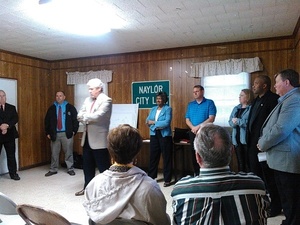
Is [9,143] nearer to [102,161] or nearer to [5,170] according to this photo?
[5,170]

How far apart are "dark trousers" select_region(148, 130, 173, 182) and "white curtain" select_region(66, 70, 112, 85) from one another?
1.88 m

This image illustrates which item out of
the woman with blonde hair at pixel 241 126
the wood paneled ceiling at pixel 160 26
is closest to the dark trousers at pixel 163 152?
the woman with blonde hair at pixel 241 126

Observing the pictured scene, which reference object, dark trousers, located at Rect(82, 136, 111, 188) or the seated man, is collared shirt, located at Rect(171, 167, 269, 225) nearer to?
the seated man

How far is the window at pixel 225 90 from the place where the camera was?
14.5ft

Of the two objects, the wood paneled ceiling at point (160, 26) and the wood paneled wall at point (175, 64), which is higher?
the wood paneled ceiling at point (160, 26)

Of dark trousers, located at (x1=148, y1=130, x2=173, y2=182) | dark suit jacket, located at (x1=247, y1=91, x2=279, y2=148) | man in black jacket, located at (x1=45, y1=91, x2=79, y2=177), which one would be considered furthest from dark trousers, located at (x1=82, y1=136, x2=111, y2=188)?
man in black jacket, located at (x1=45, y1=91, x2=79, y2=177)

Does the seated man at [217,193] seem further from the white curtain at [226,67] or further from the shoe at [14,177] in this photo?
the shoe at [14,177]

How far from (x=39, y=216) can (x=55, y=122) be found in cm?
407

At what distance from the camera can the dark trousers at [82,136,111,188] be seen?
125 inches

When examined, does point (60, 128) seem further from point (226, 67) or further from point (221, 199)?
point (221, 199)

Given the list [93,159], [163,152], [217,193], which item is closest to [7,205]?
[217,193]

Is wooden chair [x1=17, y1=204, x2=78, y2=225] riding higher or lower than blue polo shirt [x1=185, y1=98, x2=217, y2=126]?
lower

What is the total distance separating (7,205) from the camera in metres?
1.32

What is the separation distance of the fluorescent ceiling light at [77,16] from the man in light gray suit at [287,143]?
2.01 meters
